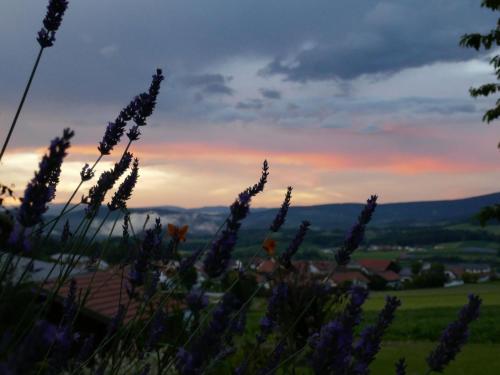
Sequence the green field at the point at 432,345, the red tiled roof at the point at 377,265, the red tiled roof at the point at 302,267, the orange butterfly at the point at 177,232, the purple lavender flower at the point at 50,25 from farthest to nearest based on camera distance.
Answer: the red tiled roof at the point at 377,265 < the green field at the point at 432,345 < the red tiled roof at the point at 302,267 < the orange butterfly at the point at 177,232 < the purple lavender flower at the point at 50,25

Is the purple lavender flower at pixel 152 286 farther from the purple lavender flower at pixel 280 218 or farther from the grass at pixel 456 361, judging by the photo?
the grass at pixel 456 361

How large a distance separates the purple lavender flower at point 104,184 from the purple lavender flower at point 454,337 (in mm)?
1600

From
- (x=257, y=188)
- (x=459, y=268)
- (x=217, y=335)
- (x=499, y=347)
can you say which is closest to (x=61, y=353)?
(x=217, y=335)

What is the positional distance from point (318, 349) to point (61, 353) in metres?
0.85

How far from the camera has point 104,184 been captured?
2848mm

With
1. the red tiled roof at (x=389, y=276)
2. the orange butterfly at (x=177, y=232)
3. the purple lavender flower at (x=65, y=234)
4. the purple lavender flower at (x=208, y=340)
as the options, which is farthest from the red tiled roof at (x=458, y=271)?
the purple lavender flower at (x=208, y=340)

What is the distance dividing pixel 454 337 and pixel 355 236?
0.59 m

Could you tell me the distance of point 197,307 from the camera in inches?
85.0

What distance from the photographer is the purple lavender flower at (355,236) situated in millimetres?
2707

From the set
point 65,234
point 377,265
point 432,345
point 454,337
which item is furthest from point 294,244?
point 377,265

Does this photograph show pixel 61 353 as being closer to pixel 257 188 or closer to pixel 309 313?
pixel 257 188

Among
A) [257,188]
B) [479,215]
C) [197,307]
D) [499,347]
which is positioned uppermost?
[479,215]

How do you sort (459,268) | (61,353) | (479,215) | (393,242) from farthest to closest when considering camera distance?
1. (393,242)
2. (459,268)
3. (479,215)
4. (61,353)

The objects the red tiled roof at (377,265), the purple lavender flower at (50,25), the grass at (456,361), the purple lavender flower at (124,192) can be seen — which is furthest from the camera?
the red tiled roof at (377,265)
